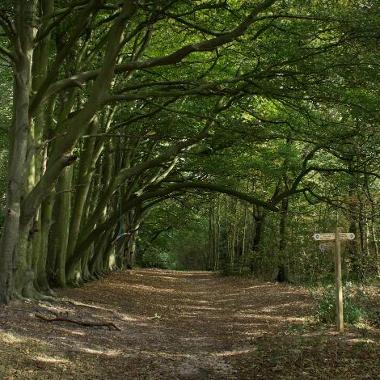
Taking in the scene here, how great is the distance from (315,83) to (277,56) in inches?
37.7

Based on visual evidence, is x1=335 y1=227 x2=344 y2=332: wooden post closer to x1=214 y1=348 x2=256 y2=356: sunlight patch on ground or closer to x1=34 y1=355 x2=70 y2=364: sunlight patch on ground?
x1=214 y1=348 x2=256 y2=356: sunlight patch on ground

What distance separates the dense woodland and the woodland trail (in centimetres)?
174

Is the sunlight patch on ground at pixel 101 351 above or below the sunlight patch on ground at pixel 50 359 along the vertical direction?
below

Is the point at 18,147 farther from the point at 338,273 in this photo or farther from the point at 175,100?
the point at 338,273

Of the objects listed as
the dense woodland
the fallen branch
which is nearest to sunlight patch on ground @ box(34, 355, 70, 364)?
the fallen branch

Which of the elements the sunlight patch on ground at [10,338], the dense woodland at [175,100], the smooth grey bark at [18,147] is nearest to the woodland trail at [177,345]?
the sunlight patch on ground at [10,338]

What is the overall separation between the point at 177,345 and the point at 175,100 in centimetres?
772

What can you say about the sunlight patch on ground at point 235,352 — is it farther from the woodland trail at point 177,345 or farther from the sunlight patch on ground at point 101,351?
the sunlight patch on ground at point 101,351

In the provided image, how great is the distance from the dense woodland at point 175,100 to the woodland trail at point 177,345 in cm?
174

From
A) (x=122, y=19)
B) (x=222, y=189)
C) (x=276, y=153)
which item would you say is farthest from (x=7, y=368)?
(x=276, y=153)

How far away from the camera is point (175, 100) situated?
595 inches

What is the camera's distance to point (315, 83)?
35.7 ft

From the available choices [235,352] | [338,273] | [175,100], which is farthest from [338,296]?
[175,100]

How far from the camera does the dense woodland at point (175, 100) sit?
32.9ft
